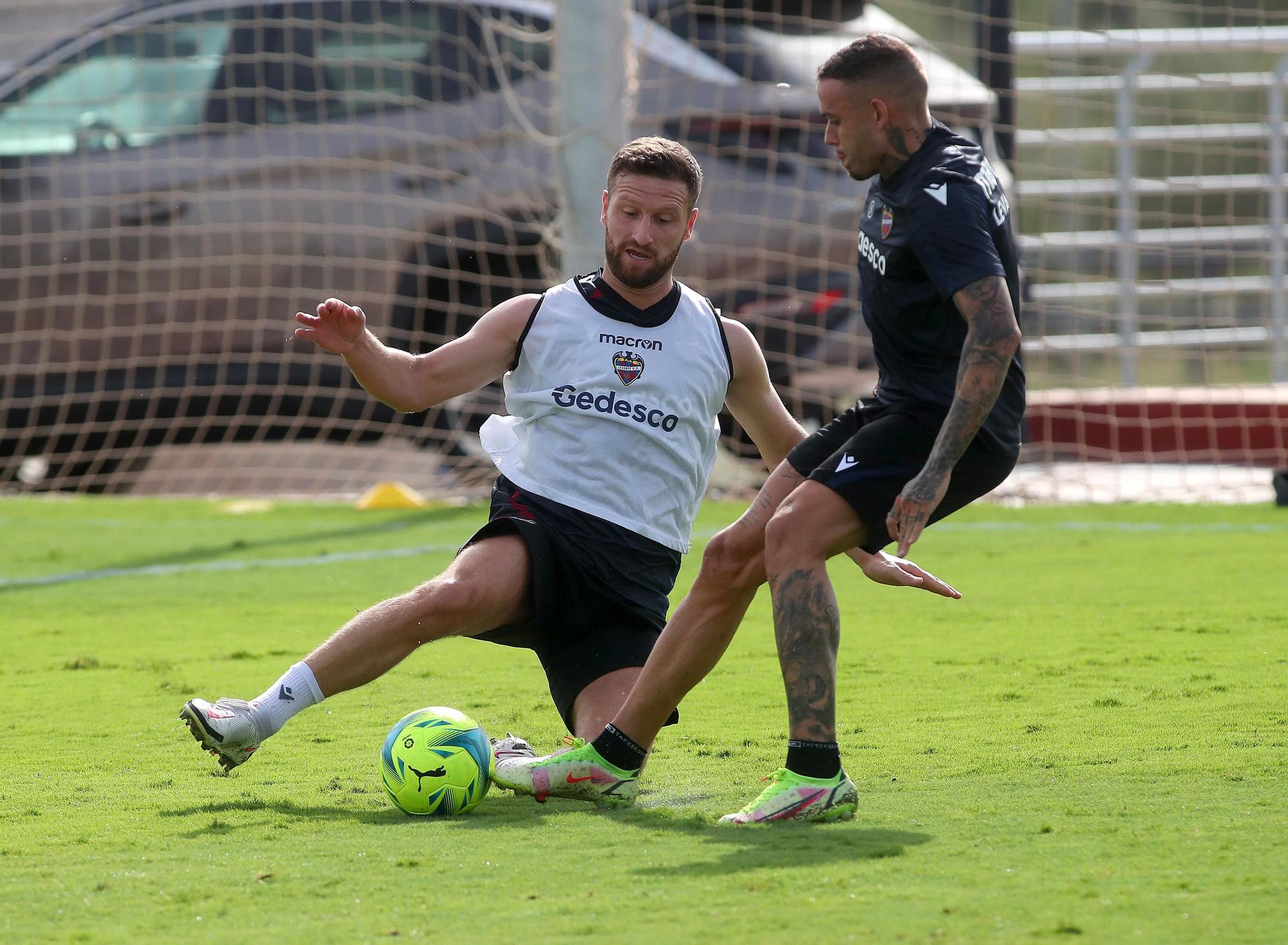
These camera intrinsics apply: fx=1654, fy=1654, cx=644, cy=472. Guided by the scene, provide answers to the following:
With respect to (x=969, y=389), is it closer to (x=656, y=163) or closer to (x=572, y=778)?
(x=656, y=163)

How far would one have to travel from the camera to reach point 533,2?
9.16 m

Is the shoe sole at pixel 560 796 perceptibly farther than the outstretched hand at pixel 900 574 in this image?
Yes

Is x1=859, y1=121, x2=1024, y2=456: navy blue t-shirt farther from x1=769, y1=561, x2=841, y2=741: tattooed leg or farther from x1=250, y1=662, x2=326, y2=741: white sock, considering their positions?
x1=250, y1=662, x2=326, y2=741: white sock

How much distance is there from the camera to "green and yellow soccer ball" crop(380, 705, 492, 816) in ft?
10.8

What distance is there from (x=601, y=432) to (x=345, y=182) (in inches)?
228

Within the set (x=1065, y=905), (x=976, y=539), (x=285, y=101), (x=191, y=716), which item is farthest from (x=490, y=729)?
(x=285, y=101)

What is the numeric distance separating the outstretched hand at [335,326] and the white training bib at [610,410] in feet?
1.51

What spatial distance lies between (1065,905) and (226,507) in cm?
719

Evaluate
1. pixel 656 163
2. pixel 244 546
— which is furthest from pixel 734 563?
pixel 244 546

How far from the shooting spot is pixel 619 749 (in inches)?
134

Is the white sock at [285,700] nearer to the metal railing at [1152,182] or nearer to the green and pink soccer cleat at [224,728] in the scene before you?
the green and pink soccer cleat at [224,728]

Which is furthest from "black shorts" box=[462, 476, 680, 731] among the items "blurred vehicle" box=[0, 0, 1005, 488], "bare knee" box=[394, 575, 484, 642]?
"blurred vehicle" box=[0, 0, 1005, 488]

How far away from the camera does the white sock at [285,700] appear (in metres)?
3.46

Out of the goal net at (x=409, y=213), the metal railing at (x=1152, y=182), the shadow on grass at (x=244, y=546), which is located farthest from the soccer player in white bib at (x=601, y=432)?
the metal railing at (x=1152, y=182)
